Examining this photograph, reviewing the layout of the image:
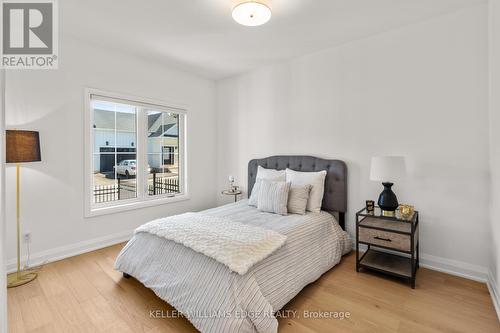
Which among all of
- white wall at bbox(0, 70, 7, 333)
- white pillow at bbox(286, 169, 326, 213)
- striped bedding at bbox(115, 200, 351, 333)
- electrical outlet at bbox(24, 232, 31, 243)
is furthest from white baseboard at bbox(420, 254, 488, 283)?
electrical outlet at bbox(24, 232, 31, 243)

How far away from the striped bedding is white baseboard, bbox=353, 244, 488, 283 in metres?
0.87

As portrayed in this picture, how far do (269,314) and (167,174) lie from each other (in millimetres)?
2931

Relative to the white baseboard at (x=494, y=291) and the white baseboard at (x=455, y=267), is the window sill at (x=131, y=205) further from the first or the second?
the white baseboard at (x=494, y=291)

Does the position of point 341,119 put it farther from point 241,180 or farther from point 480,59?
point 241,180

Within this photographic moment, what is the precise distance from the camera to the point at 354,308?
187cm

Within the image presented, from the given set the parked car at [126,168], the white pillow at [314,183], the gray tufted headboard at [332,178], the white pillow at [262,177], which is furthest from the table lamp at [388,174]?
the parked car at [126,168]

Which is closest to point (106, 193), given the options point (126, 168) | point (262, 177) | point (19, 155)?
point (126, 168)

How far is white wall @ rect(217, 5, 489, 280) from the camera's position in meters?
2.22

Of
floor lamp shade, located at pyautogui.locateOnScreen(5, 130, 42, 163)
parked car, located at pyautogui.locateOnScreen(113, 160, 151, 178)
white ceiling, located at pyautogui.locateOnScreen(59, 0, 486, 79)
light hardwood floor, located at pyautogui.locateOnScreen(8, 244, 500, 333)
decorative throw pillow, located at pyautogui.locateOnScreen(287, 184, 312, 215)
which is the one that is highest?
white ceiling, located at pyautogui.locateOnScreen(59, 0, 486, 79)

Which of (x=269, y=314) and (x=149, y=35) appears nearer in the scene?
(x=269, y=314)

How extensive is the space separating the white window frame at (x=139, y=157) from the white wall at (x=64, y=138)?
66mm

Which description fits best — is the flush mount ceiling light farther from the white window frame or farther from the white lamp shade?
the white window frame

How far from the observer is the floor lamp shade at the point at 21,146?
2123 millimetres

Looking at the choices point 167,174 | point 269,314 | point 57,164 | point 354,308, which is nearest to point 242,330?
point 269,314
